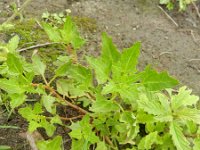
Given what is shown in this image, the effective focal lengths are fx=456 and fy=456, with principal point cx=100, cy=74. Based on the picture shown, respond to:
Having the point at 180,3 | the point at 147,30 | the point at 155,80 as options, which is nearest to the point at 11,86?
the point at 155,80

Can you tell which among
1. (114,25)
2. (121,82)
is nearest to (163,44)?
(114,25)

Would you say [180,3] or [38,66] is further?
[180,3]

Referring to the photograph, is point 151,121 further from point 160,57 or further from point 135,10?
point 135,10

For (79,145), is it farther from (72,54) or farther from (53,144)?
(72,54)

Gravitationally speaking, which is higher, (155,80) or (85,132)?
(155,80)

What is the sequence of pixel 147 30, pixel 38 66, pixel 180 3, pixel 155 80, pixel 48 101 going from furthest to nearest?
pixel 180 3 < pixel 147 30 < pixel 38 66 < pixel 48 101 < pixel 155 80

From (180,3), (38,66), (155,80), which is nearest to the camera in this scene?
(155,80)

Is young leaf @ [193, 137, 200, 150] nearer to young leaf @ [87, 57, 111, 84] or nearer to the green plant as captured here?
young leaf @ [87, 57, 111, 84]
